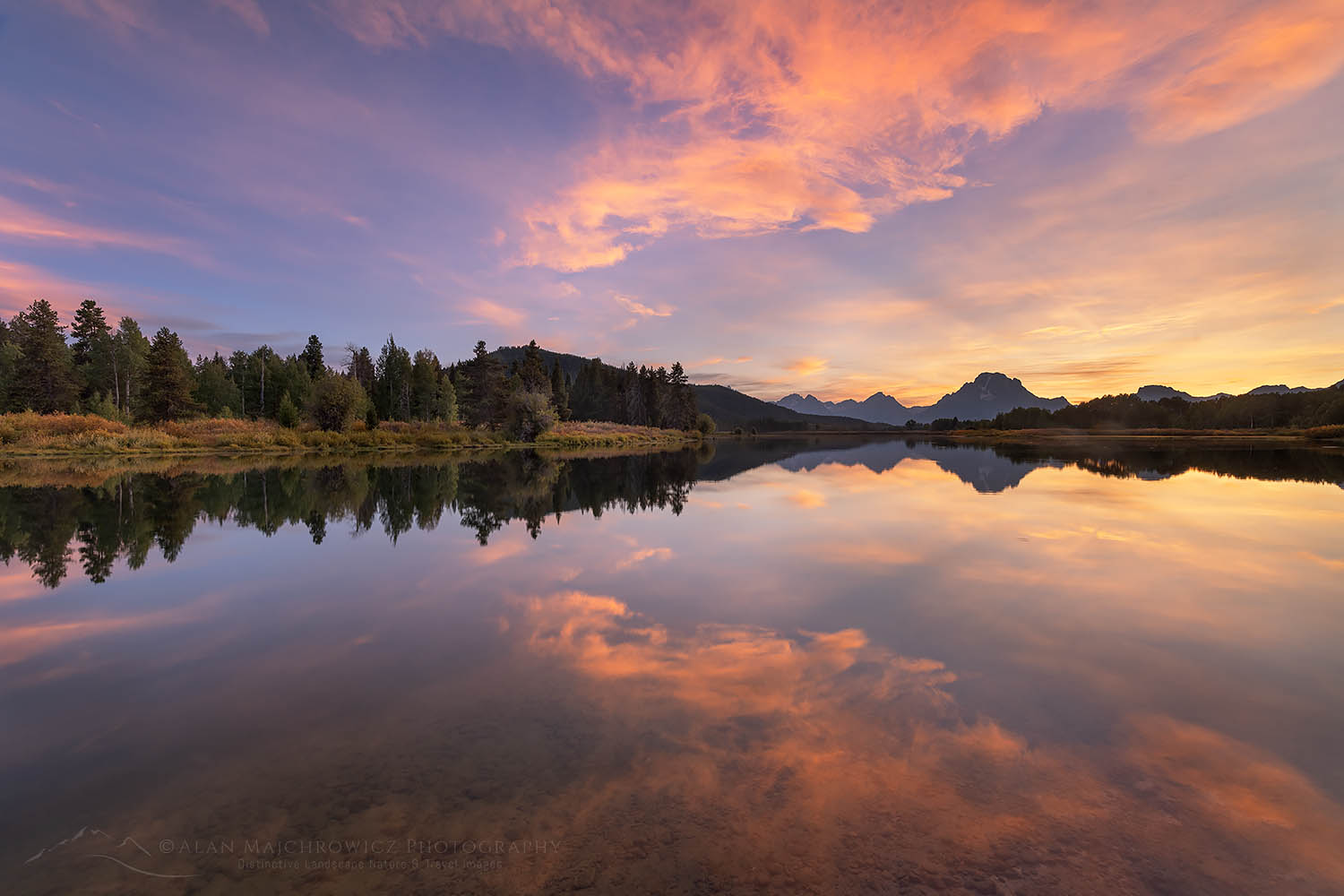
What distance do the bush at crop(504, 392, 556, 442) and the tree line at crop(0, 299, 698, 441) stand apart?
13 centimetres

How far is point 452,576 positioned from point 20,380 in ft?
272

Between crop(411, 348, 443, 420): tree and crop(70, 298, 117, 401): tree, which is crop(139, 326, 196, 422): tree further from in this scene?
crop(411, 348, 443, 420): tree

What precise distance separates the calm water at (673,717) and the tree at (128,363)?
81.7 m

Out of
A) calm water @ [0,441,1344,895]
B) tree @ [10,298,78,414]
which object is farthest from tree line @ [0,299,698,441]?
calm water @ [0,441,1344,895]

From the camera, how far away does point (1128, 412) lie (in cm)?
14138

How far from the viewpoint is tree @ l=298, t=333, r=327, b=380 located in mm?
97125

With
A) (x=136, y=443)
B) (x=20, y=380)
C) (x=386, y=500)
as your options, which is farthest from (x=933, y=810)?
(x=20, y=380)

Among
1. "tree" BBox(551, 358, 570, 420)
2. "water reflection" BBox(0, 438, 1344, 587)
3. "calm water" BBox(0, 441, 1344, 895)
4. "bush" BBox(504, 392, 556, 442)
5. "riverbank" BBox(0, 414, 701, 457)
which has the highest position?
"tree" BBox(551, 358, 570, 420)

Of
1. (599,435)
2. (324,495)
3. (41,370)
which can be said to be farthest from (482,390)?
(324,495)

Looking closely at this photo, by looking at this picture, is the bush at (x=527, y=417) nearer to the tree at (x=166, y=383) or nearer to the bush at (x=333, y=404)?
the bush at (x=333, y=404)

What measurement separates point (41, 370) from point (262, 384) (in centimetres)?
2752

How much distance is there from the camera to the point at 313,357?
98500 millimetres

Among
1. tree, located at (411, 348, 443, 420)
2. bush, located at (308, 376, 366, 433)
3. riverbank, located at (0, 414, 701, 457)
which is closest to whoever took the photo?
riverbank, located at (0, 414, 701, 457)

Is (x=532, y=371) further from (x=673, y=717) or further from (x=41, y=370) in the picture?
(x=673, y=717)
